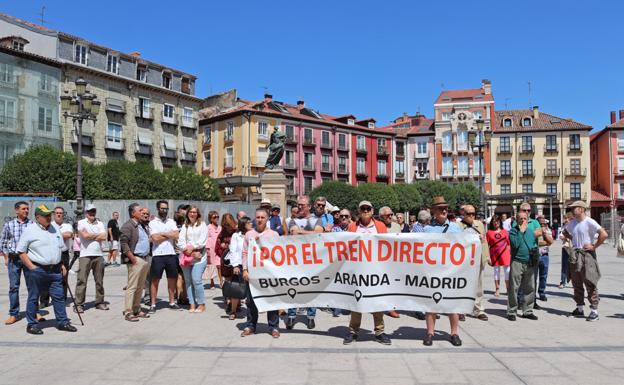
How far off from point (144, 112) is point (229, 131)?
11036 millimetres

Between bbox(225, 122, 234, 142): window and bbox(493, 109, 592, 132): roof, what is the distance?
31.4 meters

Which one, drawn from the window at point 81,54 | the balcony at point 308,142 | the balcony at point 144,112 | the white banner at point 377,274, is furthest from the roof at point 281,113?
the white banner at point 377,274

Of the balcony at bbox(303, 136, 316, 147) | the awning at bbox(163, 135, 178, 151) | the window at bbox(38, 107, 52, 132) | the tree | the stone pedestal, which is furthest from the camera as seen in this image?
the balcony at bbox(303, 136, 316, 147)

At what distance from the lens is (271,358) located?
19.8 ft

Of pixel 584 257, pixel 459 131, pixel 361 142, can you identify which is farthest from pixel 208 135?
pixel 584 257

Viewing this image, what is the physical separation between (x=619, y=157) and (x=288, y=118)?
124ft

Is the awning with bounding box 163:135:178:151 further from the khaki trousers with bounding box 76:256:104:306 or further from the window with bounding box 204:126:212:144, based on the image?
the khaki trousers with bounding box 76:256:104:306

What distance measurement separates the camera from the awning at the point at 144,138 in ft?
150

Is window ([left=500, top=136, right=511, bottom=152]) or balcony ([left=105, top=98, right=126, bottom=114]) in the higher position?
balcony ([left=105, top=98, right=126, bottom=114])

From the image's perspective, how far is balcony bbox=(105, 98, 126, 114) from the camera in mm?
43062

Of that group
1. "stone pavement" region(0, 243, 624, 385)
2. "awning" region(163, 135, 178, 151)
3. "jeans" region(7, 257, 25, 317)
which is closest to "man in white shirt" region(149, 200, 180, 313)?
"stone pavement" region(0, 243, 624, 385)

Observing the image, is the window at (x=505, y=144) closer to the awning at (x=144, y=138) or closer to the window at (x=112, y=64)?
the awning at (x=144, y=138)

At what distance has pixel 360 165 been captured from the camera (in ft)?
207

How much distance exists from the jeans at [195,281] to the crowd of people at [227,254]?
0.06ft
